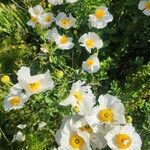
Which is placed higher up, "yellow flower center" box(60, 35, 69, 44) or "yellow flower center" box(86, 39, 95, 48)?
"yellow flower center" box(60, 35, 69, 44)

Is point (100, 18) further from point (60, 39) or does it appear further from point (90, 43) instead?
point (60, 39)

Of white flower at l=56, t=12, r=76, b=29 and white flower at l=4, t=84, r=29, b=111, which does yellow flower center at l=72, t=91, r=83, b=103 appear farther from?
white flower at l=56, t=12, r=76, b=29

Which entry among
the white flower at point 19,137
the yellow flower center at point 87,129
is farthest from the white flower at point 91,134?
the white flower at point 19,137

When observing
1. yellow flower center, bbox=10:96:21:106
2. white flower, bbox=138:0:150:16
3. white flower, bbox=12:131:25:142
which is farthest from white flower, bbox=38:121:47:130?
white flower, bbox=138:0:150:16

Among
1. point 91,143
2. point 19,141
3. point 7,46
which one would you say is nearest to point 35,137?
point 19,141

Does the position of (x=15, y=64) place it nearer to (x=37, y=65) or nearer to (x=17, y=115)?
(x=37, y=65)

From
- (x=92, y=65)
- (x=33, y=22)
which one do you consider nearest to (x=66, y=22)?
(x=33, y=22)
